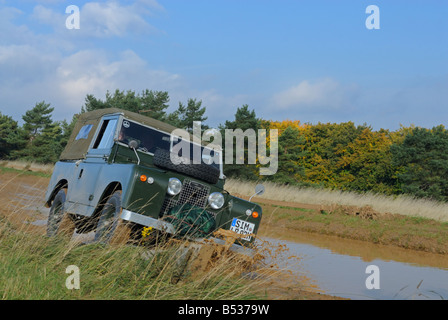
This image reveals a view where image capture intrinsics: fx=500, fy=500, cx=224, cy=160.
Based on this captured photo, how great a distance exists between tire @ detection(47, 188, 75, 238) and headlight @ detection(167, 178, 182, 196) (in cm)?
222

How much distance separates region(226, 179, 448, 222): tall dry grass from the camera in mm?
22062

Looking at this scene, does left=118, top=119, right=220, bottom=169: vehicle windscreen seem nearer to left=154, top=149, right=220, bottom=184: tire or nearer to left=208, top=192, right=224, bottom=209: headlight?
left=154, top=149, right=220, bottom=184: tire

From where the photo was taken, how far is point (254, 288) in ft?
18.4

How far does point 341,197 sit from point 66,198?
19.1 m

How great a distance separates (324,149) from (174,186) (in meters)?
54.3

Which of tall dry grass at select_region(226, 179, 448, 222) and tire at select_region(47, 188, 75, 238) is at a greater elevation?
tire at select_region(47, 188, 75, 238)

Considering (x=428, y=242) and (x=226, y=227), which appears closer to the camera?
(x=226, y=227)

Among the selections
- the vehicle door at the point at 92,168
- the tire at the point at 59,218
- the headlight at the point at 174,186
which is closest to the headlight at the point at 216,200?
the headlight at the point at 174,186

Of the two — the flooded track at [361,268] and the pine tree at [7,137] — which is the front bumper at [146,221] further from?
the pine tree at [7,137]

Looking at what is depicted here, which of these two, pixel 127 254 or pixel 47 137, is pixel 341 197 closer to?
pixel 127 254

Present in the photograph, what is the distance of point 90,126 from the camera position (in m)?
9.91

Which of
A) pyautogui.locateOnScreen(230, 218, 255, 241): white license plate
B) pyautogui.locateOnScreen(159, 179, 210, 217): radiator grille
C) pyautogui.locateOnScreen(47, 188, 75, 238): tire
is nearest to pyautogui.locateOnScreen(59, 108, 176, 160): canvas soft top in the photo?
pyautogui.locateOnScreen(47, 188, 75, 238): tire
